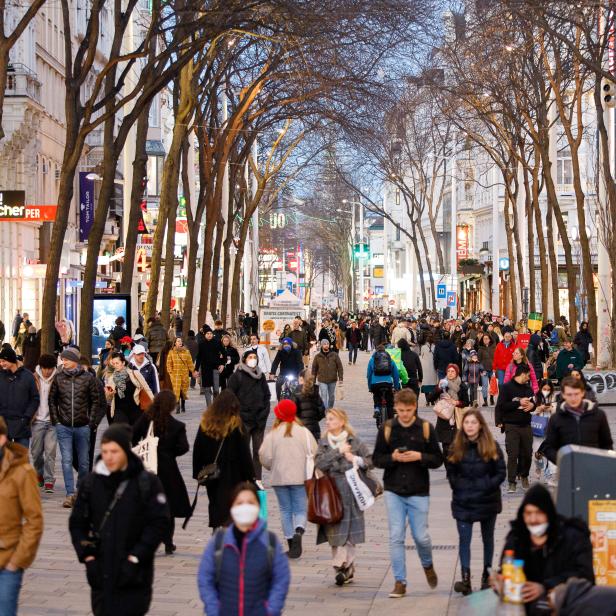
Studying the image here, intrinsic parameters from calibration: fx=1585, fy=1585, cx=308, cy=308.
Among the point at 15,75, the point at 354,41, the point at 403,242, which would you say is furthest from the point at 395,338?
the point at 403,242

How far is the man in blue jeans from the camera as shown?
1159 centimetres

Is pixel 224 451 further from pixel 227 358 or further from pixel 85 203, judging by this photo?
pixel 85 203

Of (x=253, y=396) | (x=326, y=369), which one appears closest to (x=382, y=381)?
(x=326, y=369)

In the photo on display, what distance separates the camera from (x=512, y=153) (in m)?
50.7

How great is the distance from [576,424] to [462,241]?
251 feet

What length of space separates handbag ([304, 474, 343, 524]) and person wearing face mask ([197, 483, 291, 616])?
449 cm

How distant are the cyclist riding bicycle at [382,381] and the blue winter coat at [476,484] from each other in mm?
12951

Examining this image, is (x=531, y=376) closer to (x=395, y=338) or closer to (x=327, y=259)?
(x=395, y=338)

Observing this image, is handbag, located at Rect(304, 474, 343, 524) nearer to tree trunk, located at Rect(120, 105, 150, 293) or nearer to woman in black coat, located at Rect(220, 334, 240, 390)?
woman in black coat, located at Rect(220, 334, 240, 390)

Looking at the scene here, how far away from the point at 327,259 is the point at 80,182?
4725 inches

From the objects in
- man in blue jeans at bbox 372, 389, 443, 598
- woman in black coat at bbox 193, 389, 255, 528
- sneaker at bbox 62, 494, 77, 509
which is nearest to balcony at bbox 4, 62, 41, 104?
sneaker at bbox 62, 494, 77, 509

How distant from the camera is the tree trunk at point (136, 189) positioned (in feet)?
105

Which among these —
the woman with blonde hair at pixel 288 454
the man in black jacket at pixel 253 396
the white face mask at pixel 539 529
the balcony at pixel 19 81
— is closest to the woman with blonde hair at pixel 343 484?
the woman with blonde hair at pixel 288 454

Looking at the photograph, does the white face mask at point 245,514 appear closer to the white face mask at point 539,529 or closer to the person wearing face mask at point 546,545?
the person wearing face mask at point 546,545
